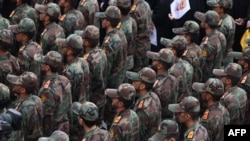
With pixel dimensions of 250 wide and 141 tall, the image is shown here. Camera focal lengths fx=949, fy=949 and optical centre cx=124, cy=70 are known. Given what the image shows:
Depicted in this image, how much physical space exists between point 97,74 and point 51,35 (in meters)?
1.31

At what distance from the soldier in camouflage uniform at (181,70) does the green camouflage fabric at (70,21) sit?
1.89 m

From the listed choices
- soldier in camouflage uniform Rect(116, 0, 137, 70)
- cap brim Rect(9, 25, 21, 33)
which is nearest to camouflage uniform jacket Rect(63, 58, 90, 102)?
cap brim Rect(9, 25, 21, 33)

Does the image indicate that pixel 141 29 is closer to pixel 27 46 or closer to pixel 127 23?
pixel 127 23

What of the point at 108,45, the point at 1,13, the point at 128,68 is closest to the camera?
the point at 108,45

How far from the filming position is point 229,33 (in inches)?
655

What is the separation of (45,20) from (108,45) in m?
1.23

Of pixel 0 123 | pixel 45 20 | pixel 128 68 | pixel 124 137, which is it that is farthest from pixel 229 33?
pixel 0 123

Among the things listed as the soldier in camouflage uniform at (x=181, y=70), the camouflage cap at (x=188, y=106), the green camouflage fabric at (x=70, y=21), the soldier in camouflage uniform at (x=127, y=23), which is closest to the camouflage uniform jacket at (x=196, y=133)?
the camouflage cap at (x=188, y=106)

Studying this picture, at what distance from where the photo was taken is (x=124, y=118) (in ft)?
41.5

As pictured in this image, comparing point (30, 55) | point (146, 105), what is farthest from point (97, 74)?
point (146, 105)

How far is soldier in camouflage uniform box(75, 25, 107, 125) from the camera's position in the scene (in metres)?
14.7

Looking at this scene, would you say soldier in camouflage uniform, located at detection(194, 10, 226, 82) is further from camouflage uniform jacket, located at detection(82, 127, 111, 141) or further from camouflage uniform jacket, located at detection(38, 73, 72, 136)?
camouflage uniform jacket, located at detection(82, 127, 111, 141)

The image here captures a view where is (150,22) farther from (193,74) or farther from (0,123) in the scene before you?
(0,123)

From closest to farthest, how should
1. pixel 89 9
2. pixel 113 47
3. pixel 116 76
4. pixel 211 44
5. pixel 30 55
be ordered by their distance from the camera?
pixel 30 55 → pixel 113 47 → pixel 116 76 → pixel 211 44 → pixel 89 9
